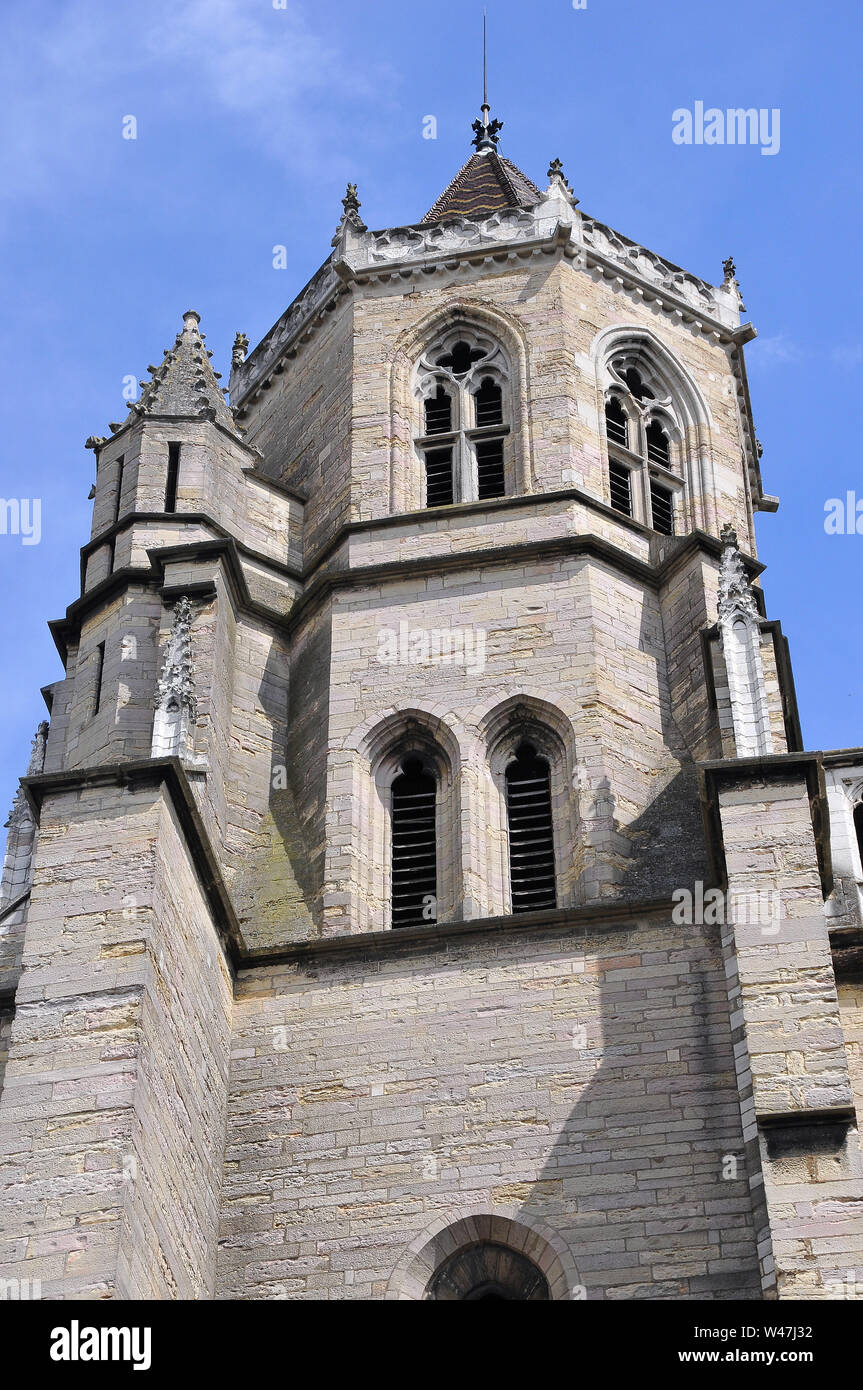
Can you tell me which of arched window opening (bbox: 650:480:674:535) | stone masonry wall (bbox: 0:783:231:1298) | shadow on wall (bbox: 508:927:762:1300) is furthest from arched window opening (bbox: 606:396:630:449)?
stone masonry wall (bbox: 0:783:231:1298)

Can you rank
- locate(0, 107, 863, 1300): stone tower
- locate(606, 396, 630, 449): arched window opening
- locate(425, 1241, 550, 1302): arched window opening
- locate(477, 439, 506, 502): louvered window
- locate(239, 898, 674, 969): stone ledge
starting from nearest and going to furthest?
locate(0, 107, 863, 1300): stone tower
locate(425, 1241, 550, 1302): arched window opening
locate(239, 898, 674, 969): stone ledge
locate(477, 439, 506, 502): louvered window
locate(606, 396, 630, 449): arched window opening

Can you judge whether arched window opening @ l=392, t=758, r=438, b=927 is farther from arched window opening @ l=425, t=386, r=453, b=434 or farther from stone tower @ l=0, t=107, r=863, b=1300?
arched window opening @ l=425, t=386, r=453, b=434

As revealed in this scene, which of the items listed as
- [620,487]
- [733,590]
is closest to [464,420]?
[620,487]

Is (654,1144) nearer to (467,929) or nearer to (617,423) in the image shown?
(467,929)

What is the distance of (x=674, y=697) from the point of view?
25766 mm

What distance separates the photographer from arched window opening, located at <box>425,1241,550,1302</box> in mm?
20688

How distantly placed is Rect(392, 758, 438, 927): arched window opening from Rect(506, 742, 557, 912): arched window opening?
73 centimetres

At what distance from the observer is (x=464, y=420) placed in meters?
29.1

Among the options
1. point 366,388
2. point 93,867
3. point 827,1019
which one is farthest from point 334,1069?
point 366,388

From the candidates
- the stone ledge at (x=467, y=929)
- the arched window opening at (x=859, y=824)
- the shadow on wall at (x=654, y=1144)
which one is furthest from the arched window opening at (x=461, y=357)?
the shadow on wall at (x=654, y=1144)

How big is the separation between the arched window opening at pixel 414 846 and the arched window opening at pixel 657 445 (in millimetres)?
5800

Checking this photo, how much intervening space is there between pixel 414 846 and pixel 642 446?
6.52 metres

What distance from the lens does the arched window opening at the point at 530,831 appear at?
23.9m
